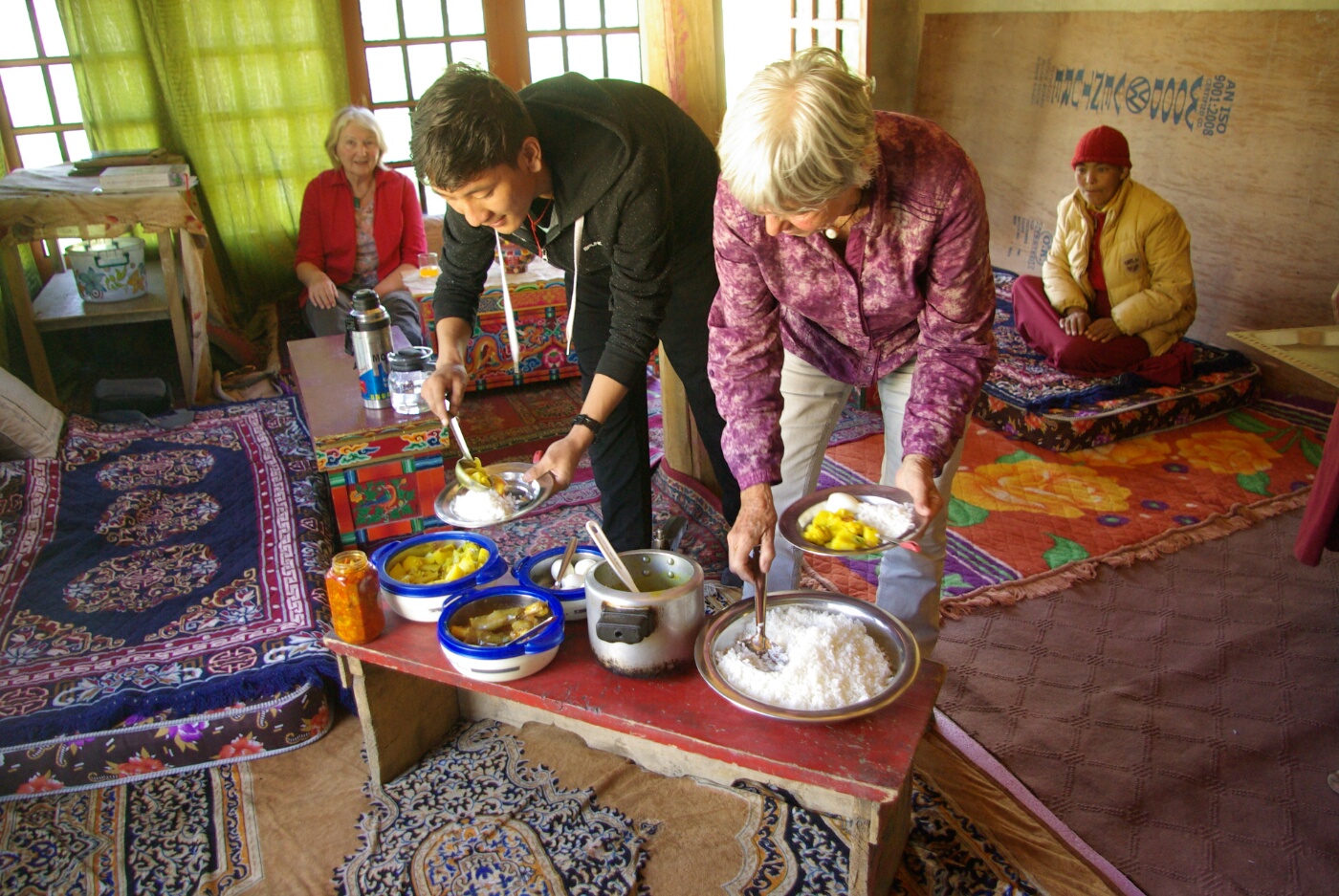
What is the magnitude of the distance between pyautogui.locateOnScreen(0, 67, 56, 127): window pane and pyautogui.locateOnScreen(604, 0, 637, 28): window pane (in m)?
2.79

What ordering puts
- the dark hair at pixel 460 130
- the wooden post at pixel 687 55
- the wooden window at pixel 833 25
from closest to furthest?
the dark hair at pixel 460 130 → the wooden post at pixel 687 55 → the wooden window at pixel 833 25

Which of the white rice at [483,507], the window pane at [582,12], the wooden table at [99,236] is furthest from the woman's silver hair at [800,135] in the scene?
the window pane at [582,12]

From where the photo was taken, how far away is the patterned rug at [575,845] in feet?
5.89

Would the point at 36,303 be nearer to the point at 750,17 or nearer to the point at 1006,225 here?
the point at 750,17

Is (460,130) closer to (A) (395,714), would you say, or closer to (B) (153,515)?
(A) (395,714)

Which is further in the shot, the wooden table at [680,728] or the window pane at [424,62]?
the window pane at [424,62]

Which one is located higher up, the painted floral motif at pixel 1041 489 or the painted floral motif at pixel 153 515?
the painted floral motif at pixel 153 515

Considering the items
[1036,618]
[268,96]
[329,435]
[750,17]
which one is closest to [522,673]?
[329,435]

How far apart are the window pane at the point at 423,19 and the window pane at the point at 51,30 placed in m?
1.56

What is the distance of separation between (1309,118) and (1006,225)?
1.72 m

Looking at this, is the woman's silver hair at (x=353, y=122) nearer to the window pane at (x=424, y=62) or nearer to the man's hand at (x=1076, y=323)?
the window pane at (x=424, y=62)

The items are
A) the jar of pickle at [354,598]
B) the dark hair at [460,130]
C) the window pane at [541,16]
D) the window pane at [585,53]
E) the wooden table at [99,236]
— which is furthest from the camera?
the window pane at [585,53]

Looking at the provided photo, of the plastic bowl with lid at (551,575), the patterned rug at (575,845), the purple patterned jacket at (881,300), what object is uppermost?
the purple patterned jacket at (881,300)

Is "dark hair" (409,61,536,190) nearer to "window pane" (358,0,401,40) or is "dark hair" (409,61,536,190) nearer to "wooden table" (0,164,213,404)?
"wooden table" (0,164,213,404)
